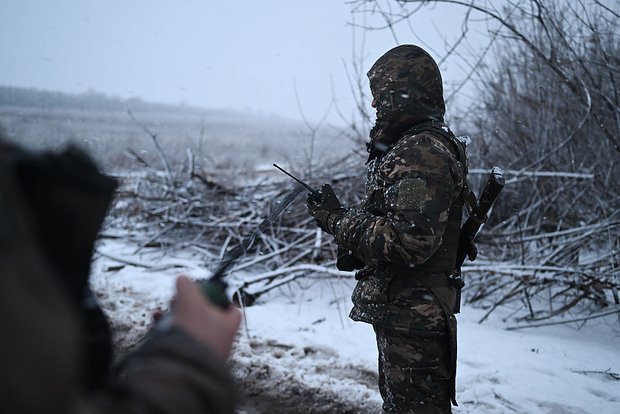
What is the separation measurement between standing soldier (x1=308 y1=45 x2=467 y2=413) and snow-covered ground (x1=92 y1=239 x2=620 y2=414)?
1265mm

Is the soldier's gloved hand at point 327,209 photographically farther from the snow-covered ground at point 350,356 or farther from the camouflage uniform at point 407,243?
the snow-covered ground at point 350,356

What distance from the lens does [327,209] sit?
8.13 feet

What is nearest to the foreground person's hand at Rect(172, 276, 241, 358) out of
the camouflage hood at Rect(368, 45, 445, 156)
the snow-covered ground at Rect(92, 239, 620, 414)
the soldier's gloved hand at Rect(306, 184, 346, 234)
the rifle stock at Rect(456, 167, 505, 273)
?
the soldier's gloved hand at Rect(306, 184, 346, 234)

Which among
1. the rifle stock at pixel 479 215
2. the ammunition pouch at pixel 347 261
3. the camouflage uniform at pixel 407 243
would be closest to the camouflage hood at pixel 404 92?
the camouflage uniform at pixel 407 243

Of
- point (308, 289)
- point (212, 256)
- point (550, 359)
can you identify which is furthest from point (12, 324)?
point (212, 256)

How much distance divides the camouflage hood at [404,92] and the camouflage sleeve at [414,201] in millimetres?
199

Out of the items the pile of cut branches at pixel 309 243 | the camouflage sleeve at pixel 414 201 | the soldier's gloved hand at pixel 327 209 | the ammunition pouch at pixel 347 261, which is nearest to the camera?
the camouflage sleeve at pixel 414 201

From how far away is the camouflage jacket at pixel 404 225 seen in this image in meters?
2.05

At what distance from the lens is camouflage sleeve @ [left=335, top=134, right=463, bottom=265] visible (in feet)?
6.69

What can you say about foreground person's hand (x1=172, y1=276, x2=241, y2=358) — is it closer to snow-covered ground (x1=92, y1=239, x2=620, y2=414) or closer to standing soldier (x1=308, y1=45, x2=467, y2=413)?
standing soldier (x1=308, y1=45, x2=467, y2=413)

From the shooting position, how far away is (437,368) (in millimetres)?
2260

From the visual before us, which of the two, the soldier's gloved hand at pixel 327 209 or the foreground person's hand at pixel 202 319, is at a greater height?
the soldier's gloved hand at pixel 327 209

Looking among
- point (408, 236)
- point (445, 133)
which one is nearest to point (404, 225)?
point (408, 236)

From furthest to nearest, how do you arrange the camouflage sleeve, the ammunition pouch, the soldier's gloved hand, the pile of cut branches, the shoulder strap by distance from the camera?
the pile of cut branches, the ammunition pouch, the soldier's gloved hand, the shoulder strap, the camouflage sleeve
